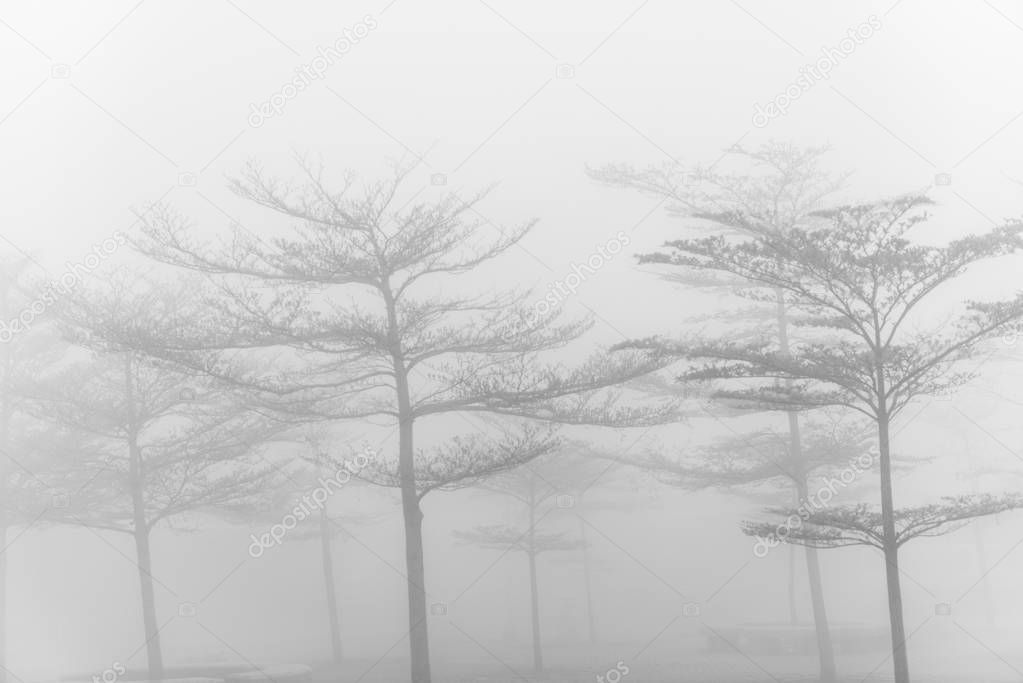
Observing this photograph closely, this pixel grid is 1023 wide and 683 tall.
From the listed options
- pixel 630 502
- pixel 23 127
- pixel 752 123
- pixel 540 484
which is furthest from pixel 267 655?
pixel 752 123

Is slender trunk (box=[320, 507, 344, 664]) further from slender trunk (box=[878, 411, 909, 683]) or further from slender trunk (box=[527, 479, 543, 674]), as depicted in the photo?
slender trunk (box=[878, 411, 909, 683])

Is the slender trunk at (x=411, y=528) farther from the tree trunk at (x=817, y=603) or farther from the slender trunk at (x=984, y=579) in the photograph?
the slender trunk at (x=984, y=579)

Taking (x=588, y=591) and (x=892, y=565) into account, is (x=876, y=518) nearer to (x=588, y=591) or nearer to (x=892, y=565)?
(x=892, y=565)

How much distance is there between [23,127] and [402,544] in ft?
41.1

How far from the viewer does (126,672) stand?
1667 centimetres

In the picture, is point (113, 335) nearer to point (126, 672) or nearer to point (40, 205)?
point (126, 672)

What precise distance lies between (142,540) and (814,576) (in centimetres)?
1050

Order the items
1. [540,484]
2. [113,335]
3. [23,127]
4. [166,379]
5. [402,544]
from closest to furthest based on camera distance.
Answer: [113,335]
[166,379]
[540,484]
[402,544]
[23,127]

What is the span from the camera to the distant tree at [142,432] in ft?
51.9

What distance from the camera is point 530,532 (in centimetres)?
1791
